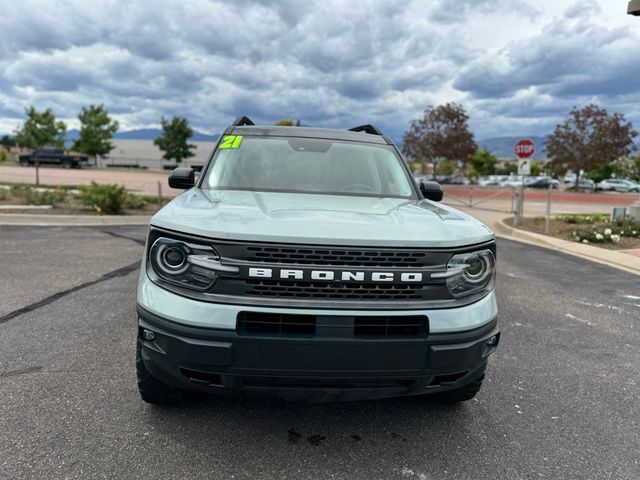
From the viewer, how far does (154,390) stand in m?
2.77

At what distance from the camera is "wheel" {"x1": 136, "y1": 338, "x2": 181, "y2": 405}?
106 inches

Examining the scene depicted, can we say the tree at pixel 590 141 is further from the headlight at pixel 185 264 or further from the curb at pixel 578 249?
the headlight at pixel 185 264

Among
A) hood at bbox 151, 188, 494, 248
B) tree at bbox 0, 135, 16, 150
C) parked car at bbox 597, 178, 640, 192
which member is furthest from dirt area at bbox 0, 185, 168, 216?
parked car at bbox 597, 178, 640, 192

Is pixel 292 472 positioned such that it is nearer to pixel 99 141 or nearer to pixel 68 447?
pixel 68 447

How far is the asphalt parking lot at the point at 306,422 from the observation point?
2.46 m

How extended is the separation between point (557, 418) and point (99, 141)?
5115 cm

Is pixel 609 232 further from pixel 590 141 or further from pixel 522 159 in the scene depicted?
pixel 590 141

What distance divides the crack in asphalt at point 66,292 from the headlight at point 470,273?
165 inches

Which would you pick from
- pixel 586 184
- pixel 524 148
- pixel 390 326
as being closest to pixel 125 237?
pixel 390 326

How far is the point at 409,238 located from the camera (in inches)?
92.7

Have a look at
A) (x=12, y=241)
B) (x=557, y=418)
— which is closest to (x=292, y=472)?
(x=557, y=418)

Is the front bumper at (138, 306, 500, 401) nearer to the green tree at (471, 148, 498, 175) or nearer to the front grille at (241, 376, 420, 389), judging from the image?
the front grille at (241, 376, 420, 389)

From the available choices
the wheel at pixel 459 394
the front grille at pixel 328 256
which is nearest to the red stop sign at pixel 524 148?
the wheel at pixel 459 394

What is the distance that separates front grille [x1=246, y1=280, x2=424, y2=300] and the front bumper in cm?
21
